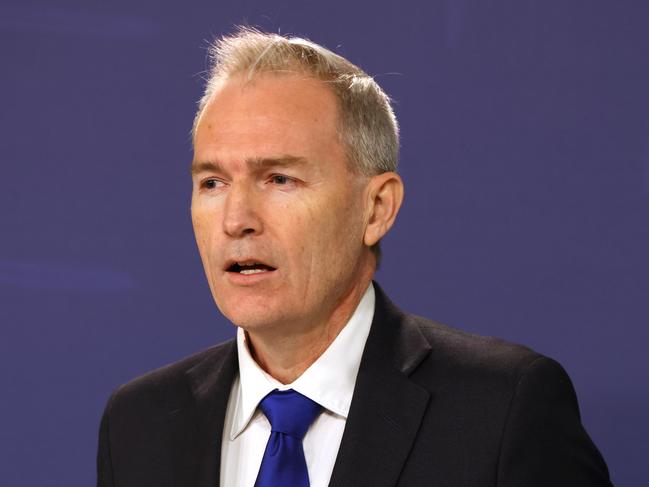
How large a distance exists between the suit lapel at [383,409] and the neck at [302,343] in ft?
0.21

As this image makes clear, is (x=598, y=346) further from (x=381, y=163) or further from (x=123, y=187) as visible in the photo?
(x=123, y=187)

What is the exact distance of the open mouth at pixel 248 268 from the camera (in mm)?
2104

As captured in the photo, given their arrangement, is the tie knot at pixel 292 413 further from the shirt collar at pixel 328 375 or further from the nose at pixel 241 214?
the nose at pixel 241 214

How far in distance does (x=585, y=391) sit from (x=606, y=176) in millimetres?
599

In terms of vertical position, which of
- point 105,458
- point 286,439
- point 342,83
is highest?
point 342,83

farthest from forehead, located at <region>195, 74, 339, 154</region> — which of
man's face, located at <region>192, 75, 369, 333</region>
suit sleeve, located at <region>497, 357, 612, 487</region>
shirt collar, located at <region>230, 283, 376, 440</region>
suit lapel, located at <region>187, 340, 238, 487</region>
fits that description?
suit sleeve, located at <region>497, 357, 612, 487</region>

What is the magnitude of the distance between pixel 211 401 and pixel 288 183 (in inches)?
20.2

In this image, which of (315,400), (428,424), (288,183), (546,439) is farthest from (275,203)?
(546,439)

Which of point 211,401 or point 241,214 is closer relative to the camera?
point 241,214

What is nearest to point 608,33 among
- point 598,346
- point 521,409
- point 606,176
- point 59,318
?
point 606,176

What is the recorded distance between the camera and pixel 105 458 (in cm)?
245

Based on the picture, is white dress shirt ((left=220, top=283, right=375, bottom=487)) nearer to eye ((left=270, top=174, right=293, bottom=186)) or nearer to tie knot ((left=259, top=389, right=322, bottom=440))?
tie knot ((left=259, top=389, right=322, bottom=440))

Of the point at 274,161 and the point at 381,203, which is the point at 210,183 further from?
the point at 381,203

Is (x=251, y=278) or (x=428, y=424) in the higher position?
(x=251, y=278)
